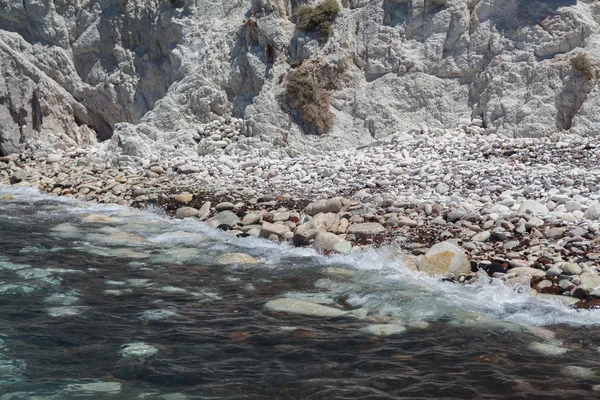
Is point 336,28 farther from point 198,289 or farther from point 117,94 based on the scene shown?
point 198,289

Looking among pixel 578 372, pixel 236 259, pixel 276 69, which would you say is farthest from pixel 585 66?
pixel 578 372

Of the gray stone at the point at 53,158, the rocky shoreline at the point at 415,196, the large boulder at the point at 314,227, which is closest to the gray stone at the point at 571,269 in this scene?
the rocky shoreline at the point at 415,196

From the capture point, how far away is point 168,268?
6.81 meters

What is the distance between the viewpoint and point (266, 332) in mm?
4750

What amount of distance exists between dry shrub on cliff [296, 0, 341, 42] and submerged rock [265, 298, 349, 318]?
34.8 feet

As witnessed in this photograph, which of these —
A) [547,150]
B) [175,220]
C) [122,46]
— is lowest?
[175,220]

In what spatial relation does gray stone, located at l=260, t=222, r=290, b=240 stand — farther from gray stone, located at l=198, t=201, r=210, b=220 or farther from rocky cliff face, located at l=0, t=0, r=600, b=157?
rocky cliff face, located at l=0, t=0, r=600, b=157

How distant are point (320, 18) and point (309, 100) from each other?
7.32ft

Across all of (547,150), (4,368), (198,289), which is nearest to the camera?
(4,368)

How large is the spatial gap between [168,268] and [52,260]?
51.7 inches

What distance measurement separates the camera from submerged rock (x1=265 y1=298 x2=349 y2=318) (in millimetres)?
5242

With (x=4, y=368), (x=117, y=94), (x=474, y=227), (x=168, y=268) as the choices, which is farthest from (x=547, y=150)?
(x=117, y=94)

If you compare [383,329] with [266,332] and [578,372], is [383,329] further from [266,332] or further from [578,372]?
[578,372]

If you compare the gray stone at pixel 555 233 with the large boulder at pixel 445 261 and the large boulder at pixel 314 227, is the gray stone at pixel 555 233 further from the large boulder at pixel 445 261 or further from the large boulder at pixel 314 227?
the large boulder at pixel 314 227
